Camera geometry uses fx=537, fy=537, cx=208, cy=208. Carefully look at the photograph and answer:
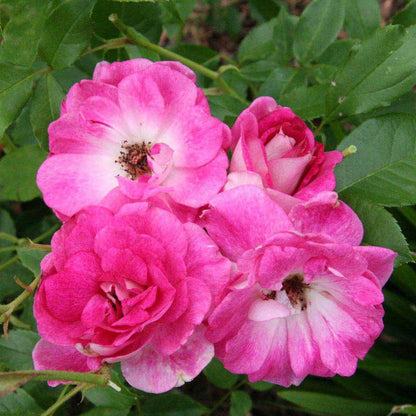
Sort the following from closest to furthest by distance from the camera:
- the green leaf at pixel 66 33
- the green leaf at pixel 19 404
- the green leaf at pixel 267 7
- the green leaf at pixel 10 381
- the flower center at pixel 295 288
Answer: the green leaf at pixel 10 381 < the flower center at pixel 295 288 < the green leaf at pixel 66 33 < the green leaf at pixel 19 404 < the green leaf at pixel 267 7

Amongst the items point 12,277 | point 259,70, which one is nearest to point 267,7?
point 259,70

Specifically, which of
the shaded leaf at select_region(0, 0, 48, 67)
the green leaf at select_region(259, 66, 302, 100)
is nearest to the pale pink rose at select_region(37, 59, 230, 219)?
the shaded leaf at select_region(0, 0, 48, 67)

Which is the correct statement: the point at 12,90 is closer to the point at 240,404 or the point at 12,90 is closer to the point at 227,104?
the point at 227,104

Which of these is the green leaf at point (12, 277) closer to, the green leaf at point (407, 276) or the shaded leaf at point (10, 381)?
the shaded leaf at point (10, 381)

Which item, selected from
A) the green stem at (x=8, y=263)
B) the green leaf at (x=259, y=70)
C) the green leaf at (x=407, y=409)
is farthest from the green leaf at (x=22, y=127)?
the green leaf at (x=407, y=409)

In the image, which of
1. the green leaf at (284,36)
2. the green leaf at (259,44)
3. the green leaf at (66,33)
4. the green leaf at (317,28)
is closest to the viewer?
the green leaf at (66,33)

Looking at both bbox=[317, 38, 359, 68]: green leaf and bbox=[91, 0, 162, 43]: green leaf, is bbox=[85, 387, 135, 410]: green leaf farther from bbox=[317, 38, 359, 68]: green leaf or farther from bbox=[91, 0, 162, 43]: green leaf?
bbox=[317, 38, 359, 68]: green leaf

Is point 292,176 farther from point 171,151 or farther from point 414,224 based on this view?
point 414,224
